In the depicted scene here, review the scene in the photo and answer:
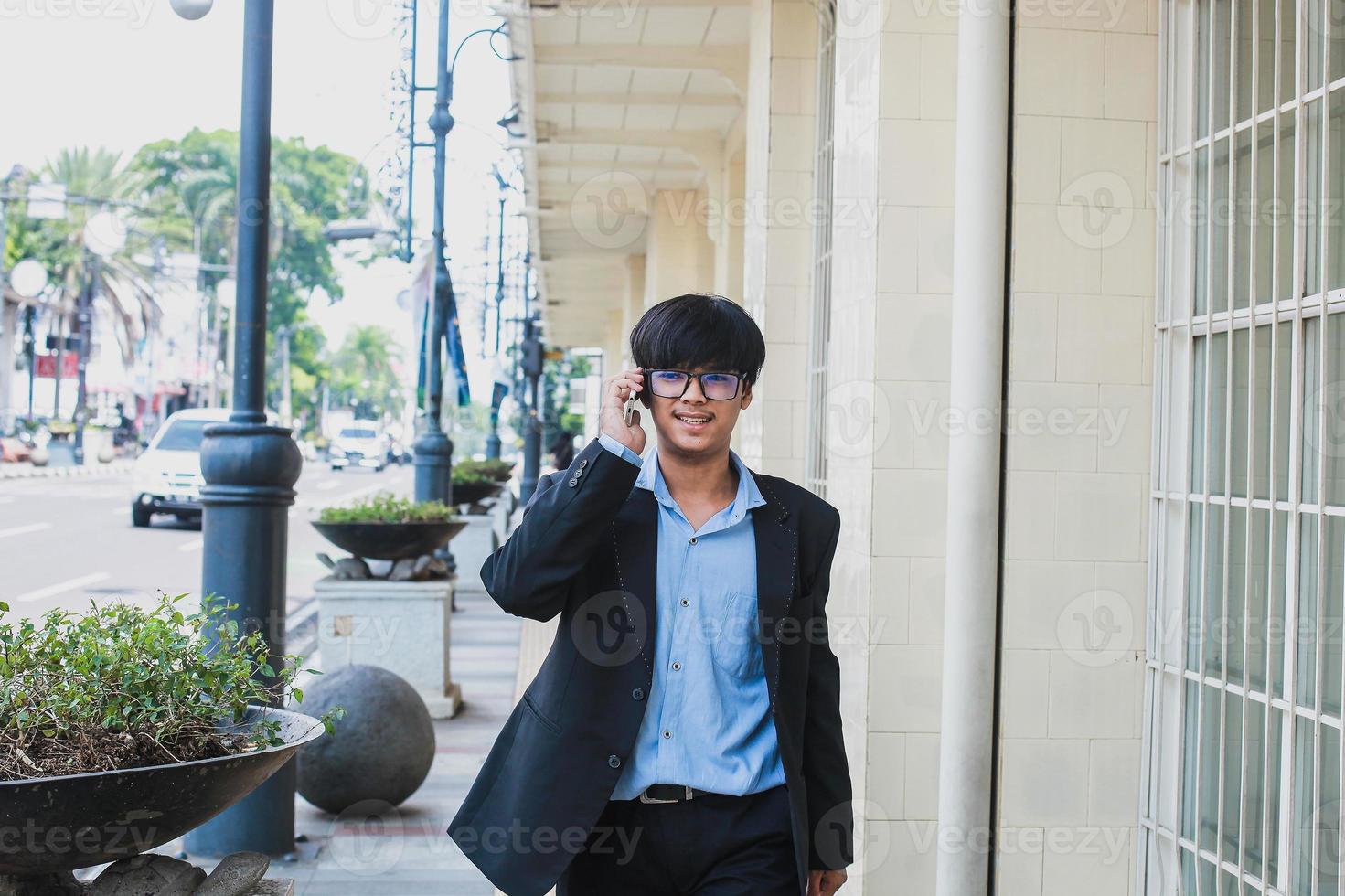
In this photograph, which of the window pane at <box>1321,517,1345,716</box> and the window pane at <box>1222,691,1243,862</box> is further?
the window pane at <box>1222,691,1243,862</box>

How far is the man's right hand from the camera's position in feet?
8.60

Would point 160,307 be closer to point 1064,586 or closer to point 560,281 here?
point 560,281

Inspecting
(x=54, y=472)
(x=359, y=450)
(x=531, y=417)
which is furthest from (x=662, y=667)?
(x=359, y=450)

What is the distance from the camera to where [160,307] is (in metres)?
70.0

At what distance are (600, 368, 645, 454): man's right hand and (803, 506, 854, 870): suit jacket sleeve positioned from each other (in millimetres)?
483

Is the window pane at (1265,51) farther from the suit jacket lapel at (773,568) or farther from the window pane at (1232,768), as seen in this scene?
the suit jacket lapel at (773,568)

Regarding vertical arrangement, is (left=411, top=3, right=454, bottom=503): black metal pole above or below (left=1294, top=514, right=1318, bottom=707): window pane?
above

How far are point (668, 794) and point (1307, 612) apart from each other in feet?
5.23

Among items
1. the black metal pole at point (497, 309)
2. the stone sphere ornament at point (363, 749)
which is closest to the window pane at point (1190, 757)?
the stone sphere ornament at point (363, 749)

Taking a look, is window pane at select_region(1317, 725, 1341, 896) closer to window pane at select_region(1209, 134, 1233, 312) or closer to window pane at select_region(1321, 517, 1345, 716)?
window pane at select_region(1321, 517, 1345, 716)

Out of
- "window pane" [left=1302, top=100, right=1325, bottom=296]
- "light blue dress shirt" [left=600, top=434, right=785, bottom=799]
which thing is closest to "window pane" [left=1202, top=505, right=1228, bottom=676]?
"window pane" [left=1302, top=100, right=1325, bottom=296]

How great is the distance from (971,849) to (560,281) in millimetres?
18963

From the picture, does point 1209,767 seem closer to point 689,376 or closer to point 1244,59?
point 1244,59

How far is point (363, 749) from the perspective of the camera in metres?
6.09
